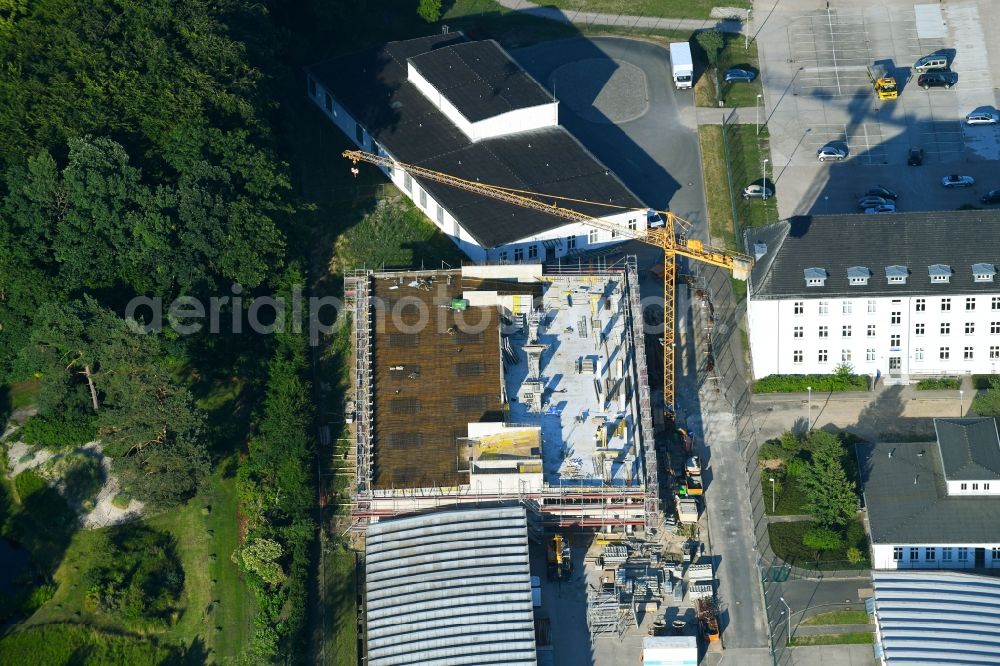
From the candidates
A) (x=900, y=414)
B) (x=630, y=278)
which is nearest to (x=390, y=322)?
(x=630, y=278)

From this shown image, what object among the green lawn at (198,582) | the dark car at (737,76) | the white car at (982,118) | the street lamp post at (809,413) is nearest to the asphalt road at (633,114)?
the dark car at (737,76)

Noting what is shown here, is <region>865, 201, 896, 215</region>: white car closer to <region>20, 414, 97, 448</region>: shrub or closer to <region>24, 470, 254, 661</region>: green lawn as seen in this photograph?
<region>24, 470, 254, 661</region>: green lawn

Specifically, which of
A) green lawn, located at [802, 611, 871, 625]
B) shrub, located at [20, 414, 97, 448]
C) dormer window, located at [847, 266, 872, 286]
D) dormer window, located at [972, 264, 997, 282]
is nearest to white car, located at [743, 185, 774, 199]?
dormer window, located at [847, 266, 872, 286]

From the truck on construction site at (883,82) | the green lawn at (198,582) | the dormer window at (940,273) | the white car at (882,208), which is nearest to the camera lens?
the green lawn at (198,582)

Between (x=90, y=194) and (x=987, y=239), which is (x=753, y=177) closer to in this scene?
(x=987, y=239)

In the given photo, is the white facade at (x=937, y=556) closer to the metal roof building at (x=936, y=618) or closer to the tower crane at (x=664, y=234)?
the metal roof building at (x=936, y=618)

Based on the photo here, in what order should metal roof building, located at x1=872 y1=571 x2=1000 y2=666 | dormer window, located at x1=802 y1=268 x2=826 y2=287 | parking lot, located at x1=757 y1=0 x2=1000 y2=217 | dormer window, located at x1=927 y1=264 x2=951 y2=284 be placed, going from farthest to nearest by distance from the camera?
parking lot, located at x1=757 y1=0 x2=1000 y2=217, dormer window, located at x1=802 y1=268 x2=826 y2=287, dormer window, located at x1=927 y1=264 x2=951 y2=284, metal roof building, located at x1=872 y1=571 x2=1000 y2=666
